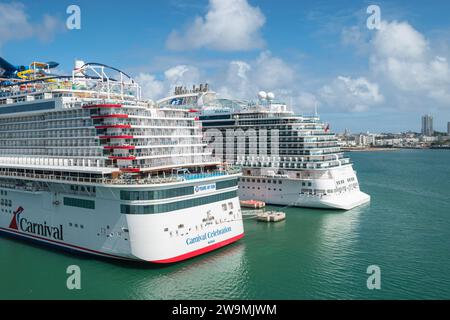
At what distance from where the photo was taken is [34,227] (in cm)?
3391

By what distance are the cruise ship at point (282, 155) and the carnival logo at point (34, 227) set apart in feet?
61.2

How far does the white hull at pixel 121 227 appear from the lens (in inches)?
1056

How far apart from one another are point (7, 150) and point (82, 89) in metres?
9.71

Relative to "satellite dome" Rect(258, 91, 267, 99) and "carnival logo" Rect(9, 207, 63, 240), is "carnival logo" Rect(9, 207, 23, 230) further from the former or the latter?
"satellite dome" Rect(258, 91, 267, 99)

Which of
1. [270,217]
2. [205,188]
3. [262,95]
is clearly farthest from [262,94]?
[205,188]

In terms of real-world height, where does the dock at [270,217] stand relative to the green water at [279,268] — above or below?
above

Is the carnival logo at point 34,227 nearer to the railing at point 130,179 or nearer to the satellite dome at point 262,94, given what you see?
the railing at point 130,179

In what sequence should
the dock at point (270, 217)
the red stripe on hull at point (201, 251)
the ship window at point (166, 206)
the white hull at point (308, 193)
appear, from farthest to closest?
the white hull at point (308, 193)
the dock at point (270, 217)
the red stripe on hull at point (201, 251)
the ship window at point (166, 206)

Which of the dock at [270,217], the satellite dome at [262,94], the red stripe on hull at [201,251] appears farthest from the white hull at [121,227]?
the satellite dome at [262,94]

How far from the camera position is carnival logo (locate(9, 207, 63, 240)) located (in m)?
31.9

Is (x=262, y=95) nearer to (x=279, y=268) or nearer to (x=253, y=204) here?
(x=253, y=204)

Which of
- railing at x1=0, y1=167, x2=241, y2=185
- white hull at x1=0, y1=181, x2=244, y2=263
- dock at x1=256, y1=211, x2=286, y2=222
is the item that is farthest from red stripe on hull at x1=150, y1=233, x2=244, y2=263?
dock at x1=256, y1=211, x2=286, y2=222

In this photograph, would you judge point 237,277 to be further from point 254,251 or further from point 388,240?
point 388,240
